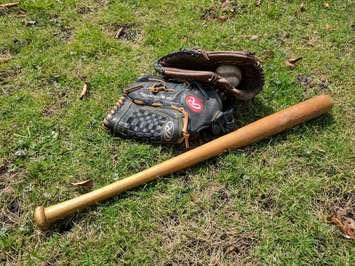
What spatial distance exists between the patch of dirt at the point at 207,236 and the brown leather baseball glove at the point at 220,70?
82 cm

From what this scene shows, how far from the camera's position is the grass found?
3.02m

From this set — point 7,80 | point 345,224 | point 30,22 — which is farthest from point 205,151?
point 30,22

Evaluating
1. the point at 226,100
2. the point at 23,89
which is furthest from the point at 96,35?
the point at 226,100

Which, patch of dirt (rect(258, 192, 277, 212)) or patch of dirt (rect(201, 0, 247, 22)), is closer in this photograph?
patch of dirt (rect(258, 192, 277, 212))

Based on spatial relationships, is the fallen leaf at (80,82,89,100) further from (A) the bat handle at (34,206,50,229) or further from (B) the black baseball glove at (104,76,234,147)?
(A) the bat handle at (34,206,50,229)

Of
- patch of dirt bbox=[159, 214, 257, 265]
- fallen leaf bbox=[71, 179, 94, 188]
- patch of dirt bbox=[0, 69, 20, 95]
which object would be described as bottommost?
patch of dirt bbox=[159, 214, 257, 265]

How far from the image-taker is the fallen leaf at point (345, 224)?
3041 mm

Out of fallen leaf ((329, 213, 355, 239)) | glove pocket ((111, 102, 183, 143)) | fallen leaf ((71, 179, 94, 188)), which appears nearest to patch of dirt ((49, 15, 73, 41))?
glove pocket ((111, 102, 183, 143))

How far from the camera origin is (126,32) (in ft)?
15.3

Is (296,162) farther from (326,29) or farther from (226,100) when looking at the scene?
(326,29)

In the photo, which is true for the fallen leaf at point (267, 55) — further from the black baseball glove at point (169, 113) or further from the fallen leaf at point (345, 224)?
the fallen leaf at point (345, 224)

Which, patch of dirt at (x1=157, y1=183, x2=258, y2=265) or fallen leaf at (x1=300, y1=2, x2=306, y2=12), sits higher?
fallen leaf at (x1=300, y1=2, x2=306, y2=12)

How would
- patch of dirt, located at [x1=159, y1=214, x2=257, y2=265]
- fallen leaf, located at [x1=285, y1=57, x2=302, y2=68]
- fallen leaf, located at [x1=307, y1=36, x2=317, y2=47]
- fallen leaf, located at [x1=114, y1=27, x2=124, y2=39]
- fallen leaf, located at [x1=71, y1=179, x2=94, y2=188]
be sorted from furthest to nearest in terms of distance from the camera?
fallen leaf, located at [x1=114, y1=27, x2=124, y2=39] → fallen leaf, located at [x1=307, y1=36, x2=317, y2=47] → fallen leaf, located at [x1=285, y1=57, x2=302, y2=68] → fallen leaf, located at [x1=71, y1=179, x2=94, y2=188] → patch of dirt, located at [x1=159, y1=214, x2=257, y2=265]

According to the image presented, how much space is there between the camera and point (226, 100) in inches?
145
